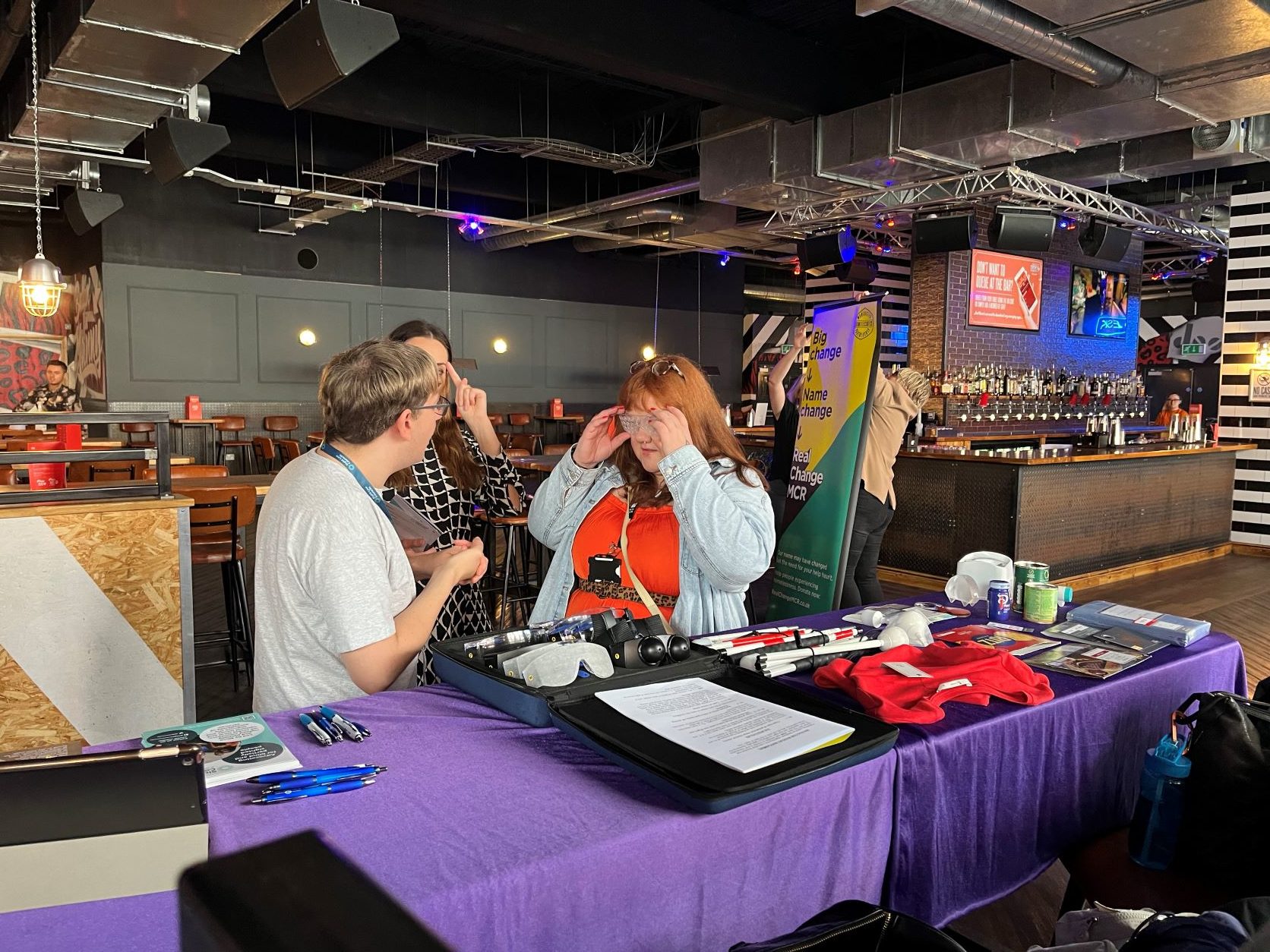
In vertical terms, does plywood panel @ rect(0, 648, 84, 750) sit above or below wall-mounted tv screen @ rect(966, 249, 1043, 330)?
Result: below

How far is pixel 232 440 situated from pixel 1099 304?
1224 cm

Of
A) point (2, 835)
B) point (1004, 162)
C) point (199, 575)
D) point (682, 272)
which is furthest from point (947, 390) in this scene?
point (2, 835)

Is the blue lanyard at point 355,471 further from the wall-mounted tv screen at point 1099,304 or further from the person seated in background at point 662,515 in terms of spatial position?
the wall-mounted tv screen at point 1099,304

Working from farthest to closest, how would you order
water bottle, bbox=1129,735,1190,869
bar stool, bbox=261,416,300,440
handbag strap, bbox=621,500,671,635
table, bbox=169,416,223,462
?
bar stool, bbox=261,416,300,440
table, bbox=169,416,223,462
handbag strap, bbox=621,500,671,635
water bottle, bbox=1129,735,1190,869

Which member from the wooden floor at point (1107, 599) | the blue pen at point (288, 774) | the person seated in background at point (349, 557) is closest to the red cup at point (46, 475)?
the wooden floor at point (1107, 599)

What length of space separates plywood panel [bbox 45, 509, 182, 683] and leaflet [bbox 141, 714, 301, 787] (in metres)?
→ 2.08

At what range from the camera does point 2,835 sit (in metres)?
0.60

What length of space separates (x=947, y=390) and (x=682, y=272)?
20.8 ft

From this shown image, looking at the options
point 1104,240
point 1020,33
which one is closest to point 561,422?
point 1104,240

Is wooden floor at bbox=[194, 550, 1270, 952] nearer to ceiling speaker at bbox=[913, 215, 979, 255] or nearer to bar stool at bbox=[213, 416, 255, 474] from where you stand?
bar stool at bbox=[213, 416, 255, 474]

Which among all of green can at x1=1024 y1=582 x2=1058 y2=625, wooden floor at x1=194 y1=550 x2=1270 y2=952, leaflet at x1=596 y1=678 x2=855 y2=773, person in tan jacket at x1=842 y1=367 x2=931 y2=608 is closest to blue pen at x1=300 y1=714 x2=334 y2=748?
leaflet at x1=596 y1=678 x2=855 y2=773

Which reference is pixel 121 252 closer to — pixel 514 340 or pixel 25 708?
pixel 514 340

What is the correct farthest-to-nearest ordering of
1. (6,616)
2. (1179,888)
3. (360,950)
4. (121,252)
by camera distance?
(121,252) → (6,616) → (1179,888) → (360,950)

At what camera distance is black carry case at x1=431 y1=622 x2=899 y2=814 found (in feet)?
4.17
